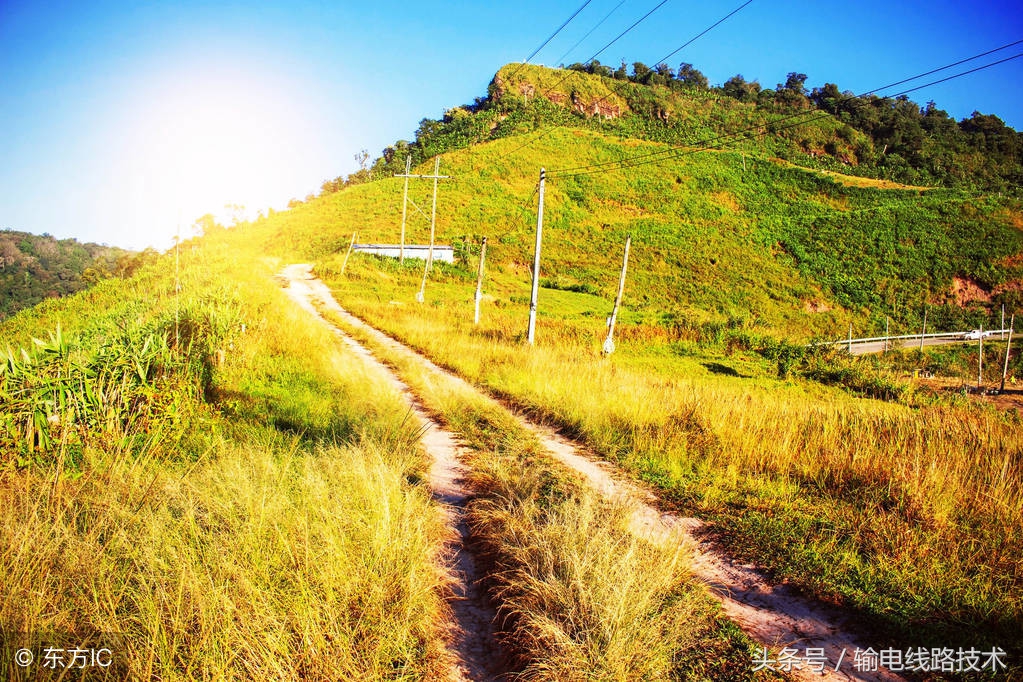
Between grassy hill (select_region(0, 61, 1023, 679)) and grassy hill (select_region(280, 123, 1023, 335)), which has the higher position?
grassy hill (select_region(280, 123, 1023, 335))

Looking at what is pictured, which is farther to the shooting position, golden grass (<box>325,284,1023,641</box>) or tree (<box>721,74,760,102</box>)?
tree (<box>721,74,760,102</box>)

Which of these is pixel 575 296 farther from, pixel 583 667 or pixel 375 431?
pixel 583 667

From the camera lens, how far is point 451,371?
1318 cm

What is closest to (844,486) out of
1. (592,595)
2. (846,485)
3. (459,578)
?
(846,485)

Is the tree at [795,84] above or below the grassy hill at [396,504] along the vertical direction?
above

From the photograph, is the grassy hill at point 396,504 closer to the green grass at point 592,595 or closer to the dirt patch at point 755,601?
the green grass at point 592,595

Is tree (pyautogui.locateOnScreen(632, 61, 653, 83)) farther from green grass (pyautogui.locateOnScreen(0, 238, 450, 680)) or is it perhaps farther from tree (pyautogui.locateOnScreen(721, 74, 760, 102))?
green grass (pyautogui.locateOnScreen(0, 238, 450, 680))

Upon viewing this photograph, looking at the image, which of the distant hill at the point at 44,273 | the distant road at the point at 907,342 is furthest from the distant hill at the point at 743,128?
the distant road at the point at 907,342

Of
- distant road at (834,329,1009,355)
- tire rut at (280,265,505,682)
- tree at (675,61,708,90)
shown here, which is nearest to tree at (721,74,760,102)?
tree at (675,61,708,90)

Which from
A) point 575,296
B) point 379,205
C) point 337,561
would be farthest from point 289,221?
point 337,561

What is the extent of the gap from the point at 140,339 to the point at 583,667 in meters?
6.93

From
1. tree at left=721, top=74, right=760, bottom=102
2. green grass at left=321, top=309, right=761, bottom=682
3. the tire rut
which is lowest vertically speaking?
the tire rut

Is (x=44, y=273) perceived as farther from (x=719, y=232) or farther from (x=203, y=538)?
(x=719, y=232)

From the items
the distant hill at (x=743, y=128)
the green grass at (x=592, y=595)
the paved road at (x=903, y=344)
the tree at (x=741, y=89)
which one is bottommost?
the green grass at (x=592, y=595)
